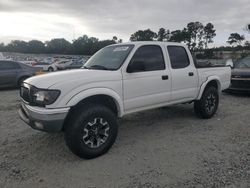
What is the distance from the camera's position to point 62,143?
4.82 metres

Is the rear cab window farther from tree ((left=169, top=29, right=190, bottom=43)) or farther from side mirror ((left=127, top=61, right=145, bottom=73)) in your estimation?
tree ((left=169, top=29, right=190, bottom=43))

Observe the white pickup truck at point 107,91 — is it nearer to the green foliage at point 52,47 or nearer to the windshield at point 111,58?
the windshield at point 111,58

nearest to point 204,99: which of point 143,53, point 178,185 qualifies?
point 143,53

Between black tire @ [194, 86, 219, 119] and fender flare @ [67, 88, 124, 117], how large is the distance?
8.37ft

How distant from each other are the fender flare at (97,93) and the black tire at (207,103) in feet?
8.37

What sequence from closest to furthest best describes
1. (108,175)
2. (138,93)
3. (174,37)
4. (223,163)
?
(108,175) < (223,163) < (138,93) < (174,37)

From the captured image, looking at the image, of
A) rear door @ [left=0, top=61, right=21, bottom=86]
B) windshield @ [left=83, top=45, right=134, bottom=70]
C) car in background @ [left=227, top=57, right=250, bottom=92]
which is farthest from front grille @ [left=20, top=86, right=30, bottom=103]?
car in background @ [left=227, top=57, right=250, bottom=92]

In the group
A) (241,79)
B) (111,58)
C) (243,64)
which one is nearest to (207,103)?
(111,58)

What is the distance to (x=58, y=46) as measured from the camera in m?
78.0

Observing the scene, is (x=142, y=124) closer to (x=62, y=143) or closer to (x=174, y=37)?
(x=62, y=143)

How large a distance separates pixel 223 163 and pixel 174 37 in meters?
71.5

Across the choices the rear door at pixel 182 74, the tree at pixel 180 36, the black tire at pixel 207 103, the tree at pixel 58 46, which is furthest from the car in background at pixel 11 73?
the tree at pixel 180 36

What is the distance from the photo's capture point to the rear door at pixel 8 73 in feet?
37.6

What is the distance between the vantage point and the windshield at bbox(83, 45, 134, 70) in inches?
189
